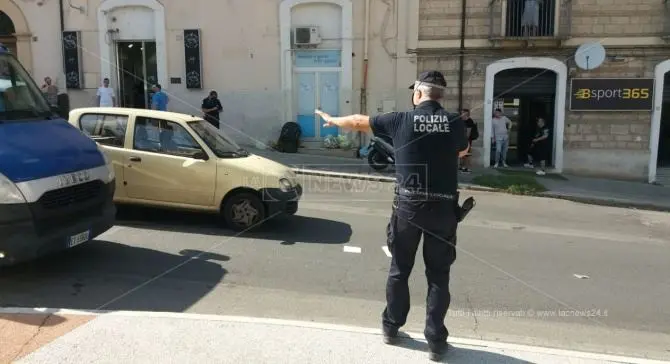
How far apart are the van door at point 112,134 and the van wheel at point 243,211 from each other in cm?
150

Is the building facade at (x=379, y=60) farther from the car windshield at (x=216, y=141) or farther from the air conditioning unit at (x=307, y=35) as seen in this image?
the car windshield at (x=216, y=141)

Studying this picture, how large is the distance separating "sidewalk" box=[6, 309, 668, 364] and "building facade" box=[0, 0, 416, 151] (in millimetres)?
12560

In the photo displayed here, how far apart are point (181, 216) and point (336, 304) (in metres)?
3.92

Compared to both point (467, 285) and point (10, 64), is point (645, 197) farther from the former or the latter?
point (10, 64)

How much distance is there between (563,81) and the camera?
50.4 ft

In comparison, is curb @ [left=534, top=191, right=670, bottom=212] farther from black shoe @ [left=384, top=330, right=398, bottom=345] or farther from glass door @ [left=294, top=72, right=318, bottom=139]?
black shoe @ [left=384, top=330, right=398, bottom=345]

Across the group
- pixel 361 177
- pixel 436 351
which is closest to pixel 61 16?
pixel 361 177

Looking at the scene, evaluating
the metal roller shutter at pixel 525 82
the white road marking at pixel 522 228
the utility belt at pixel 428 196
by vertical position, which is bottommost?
the white road marking at pixel 522 228

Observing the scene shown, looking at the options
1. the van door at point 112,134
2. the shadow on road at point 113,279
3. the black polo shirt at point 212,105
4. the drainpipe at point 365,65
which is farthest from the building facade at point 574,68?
the shadow on road at point 113,279

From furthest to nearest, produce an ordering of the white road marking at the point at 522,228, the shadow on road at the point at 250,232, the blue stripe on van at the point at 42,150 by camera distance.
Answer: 1. the white road marking at the point at 522,228
2. the shadow on road at the point at 250,232
3. the blue stripe on van at the point at 42,150

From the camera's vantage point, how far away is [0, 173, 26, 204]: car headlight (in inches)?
188

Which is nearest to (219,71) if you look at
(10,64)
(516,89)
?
(516,89)

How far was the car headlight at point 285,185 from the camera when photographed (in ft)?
25.1

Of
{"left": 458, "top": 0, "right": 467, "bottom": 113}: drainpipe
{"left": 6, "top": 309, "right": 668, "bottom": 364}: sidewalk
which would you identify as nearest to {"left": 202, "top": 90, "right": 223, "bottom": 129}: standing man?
{"left": 458, "top": 0, "right": 467, "bottom": 113}: drainpipe
